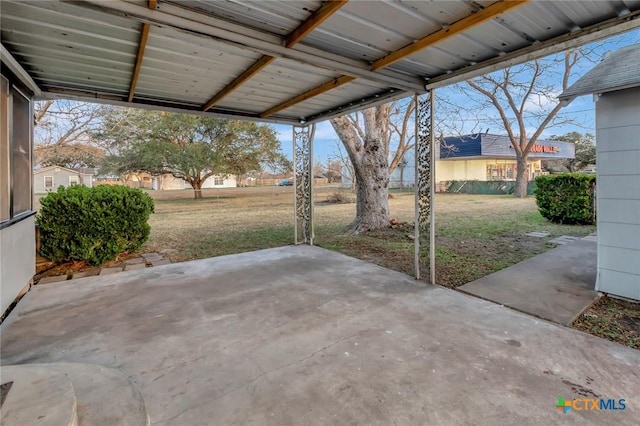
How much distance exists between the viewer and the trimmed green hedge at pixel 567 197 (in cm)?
835

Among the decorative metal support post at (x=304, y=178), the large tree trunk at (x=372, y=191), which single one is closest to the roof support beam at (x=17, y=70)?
the decorative metal support post at (x=304, y=178)

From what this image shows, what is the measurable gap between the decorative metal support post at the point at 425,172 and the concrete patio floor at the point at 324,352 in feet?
2.16

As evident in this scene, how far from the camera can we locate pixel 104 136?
13.3 m

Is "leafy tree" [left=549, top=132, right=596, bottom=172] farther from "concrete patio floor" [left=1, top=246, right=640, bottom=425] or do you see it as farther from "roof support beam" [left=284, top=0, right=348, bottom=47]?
"roof support beam" [left=284, top=0, right=348, bottom=47]

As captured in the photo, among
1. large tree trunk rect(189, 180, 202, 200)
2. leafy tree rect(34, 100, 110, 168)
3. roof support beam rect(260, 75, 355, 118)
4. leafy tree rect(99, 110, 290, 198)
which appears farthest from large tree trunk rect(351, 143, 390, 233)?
large tree trunk rect(189, 180, 202, 200)

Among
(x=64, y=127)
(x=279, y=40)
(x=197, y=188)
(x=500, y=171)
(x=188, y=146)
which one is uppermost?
(x=188, y=146)

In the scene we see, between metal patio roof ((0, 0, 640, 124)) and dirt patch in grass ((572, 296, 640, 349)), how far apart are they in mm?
2531

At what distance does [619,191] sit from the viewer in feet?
11.0

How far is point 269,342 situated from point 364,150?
20.3 feet

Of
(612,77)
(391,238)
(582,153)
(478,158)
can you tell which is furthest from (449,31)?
(582,153)

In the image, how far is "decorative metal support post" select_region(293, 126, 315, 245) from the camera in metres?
6.56

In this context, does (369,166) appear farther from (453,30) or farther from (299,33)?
(299,33)

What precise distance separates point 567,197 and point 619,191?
644 centimetres

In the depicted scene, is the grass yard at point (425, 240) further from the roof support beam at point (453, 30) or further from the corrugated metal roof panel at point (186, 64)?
the corrugated metal roof panel at point (186, 64)
